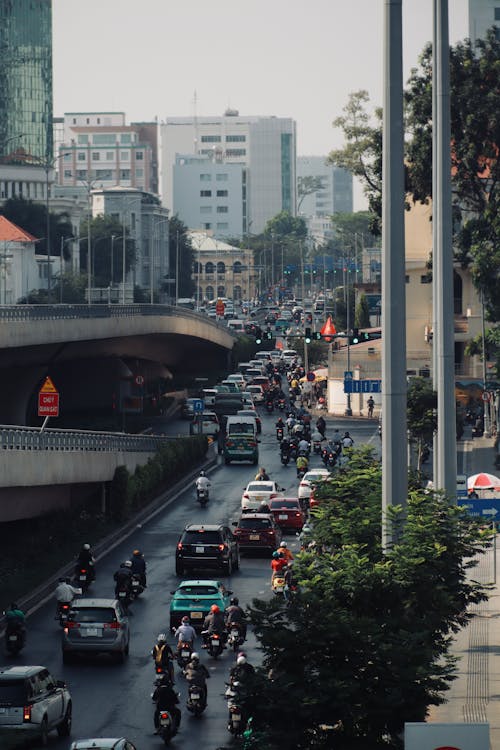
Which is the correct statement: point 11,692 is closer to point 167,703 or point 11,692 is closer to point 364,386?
point 167,703

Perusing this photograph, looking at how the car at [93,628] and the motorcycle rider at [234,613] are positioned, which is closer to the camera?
the motorcycle rider at [234,613]

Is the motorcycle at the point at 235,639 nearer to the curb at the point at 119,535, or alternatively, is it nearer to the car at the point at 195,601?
the car at the point at 195,601

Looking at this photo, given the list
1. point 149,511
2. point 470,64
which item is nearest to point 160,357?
point 470,64

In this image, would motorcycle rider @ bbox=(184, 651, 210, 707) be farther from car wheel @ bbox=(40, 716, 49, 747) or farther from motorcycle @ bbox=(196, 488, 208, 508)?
motorcycle @ bbox=(196, 488, 208, 508)

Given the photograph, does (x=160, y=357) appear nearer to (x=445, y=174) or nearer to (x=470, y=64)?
(x=470, y=64)

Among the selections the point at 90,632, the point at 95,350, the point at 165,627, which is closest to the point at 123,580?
the point at 165,627

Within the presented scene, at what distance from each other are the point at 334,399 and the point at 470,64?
93.7 ft

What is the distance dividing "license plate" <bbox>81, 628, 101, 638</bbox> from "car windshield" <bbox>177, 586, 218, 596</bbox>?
377 centimetres

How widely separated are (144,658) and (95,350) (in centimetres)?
5790

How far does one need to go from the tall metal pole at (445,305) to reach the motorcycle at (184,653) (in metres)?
5.87

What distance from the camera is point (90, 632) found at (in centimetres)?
3441

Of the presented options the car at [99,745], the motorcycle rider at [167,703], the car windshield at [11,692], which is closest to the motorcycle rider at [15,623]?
the motorcycle rider at [167,703]

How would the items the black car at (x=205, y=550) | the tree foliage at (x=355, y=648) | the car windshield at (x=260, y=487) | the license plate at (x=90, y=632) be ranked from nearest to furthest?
the tree foliage at (x=355, y=648), the license plate at (x=90, y=632), the black car at (x=205, y=550), the car windshield at (x=260, y=487)

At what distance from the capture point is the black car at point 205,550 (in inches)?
1806
